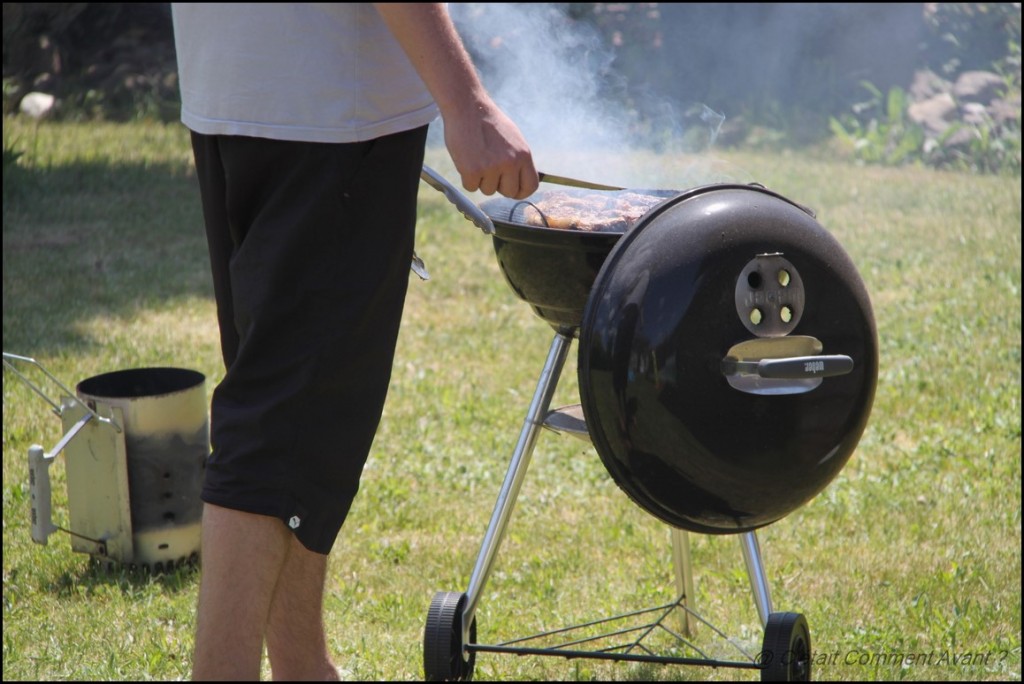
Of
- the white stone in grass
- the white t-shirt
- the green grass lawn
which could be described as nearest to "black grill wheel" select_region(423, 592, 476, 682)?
the green grass lawn

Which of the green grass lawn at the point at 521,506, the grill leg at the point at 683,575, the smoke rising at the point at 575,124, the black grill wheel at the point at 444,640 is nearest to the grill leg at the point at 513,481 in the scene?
the black grill wheel at the point at 444,640

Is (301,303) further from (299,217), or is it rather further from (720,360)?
(720,360)

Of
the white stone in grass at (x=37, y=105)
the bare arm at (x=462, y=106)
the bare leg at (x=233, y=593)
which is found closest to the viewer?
the bare arm at (x=462, y=106)

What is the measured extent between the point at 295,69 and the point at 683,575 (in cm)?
156

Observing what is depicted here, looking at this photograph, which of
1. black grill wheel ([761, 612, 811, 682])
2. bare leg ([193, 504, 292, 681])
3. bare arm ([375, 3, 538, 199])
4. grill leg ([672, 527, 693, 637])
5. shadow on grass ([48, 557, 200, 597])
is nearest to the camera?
bare arm ([375, 3, 538, 199])

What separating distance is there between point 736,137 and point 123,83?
6.11 meters

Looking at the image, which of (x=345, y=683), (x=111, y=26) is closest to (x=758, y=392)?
(x=345, y=683)

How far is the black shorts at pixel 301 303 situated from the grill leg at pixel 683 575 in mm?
1072

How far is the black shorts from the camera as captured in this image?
1669mm

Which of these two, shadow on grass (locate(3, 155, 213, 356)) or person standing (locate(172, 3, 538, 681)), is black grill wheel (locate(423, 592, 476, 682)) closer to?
person standing (locate(172, 3, 538, 681))

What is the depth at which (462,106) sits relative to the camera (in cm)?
165

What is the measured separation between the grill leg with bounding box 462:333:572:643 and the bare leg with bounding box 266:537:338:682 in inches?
14.8

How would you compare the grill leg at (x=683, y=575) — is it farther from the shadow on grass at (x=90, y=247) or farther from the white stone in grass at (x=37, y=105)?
the white stone in grass at (x=37, y=105)

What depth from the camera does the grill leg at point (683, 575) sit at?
8.43 feet
